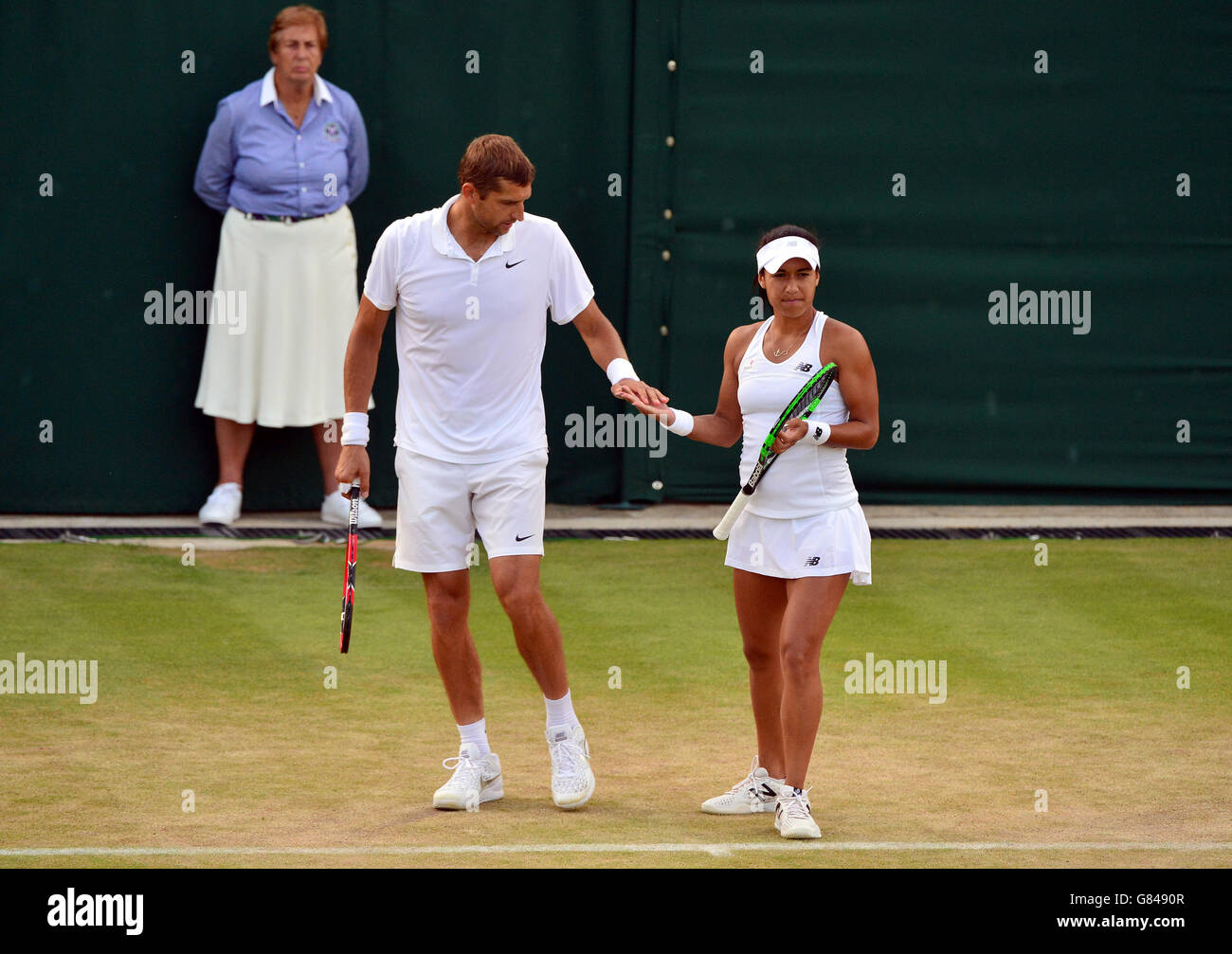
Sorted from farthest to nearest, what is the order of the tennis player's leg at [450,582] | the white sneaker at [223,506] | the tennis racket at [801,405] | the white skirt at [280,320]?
the white sneaker at [223,506] → the white skirt at [280,320] → the tennis player's leg at [450,582] → the tennis racket at [801,405]

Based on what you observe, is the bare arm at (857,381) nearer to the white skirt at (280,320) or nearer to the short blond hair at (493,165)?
the short blond hair at (493,165)

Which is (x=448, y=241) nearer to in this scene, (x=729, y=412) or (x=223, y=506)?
(x=729, y=412)

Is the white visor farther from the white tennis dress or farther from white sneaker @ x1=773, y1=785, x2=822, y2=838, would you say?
white sneaker @ x1=773, y1=785, x2=822, y2=838

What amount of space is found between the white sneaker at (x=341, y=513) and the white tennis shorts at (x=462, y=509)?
467cm

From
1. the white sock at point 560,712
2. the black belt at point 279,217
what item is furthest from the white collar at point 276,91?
the white sock at point 560,712

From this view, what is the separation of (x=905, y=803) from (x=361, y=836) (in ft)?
5.88

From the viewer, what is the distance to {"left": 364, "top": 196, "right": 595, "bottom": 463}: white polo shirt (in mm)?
6535

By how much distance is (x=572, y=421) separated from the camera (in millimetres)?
12023

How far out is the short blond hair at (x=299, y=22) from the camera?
10.9 meters

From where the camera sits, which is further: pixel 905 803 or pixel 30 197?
pixel 30 197

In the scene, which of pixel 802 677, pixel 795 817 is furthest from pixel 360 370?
pixel 795 817
